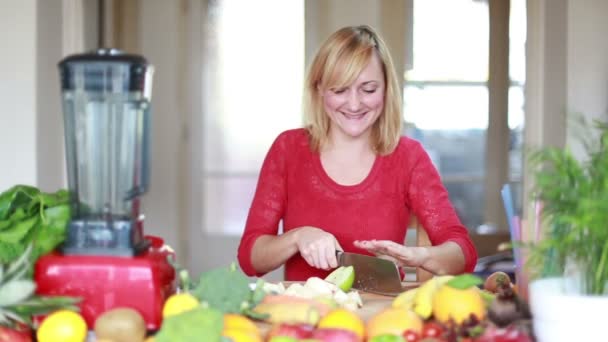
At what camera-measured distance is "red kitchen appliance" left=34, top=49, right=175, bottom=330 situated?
4.26ft

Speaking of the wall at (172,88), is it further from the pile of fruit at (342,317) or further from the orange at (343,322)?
the orange at (343,322)

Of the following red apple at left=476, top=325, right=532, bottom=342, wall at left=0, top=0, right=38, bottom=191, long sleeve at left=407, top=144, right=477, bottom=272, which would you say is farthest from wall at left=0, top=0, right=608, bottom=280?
red apple at left=476, top=325, right=532, bottom=342

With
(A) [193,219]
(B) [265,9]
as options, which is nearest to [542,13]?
(B) [265,9]

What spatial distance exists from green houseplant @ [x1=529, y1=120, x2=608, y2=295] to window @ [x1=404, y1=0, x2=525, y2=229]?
462 centimetres

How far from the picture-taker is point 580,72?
3.64 meters

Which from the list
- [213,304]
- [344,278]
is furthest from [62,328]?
[344,278]

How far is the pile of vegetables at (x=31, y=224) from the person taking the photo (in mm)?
1345

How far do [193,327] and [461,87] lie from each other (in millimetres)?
5268

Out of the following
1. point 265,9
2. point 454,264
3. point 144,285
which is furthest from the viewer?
point 265,9

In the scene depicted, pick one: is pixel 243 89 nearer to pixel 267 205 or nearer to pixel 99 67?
pixel 267 205

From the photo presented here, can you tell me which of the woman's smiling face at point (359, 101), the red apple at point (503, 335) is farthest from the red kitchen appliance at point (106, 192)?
the woman's smiling face at point (359, 101)

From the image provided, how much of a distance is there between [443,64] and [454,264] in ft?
14.2

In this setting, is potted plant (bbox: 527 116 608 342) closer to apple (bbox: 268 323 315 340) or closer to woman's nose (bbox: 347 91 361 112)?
apple (bbox: 268 323 315 340)

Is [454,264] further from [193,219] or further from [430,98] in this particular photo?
[430,98]
